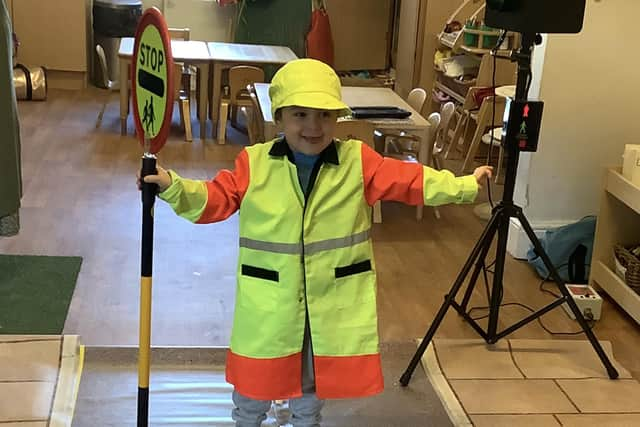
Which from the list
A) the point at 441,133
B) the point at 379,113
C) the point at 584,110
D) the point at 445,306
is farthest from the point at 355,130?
the point at 445,306

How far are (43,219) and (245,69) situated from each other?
1885mm

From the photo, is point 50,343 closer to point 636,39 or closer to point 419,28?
point 636,39

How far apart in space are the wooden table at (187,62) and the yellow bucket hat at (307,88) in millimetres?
3666

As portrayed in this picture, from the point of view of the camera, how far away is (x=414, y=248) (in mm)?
3947

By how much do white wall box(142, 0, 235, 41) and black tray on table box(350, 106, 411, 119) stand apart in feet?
11.3

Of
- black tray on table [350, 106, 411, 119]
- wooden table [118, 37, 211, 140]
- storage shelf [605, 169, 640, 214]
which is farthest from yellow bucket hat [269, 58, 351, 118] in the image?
wooden table [118, 37, 211, 140]

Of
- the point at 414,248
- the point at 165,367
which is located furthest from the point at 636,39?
the point at 165,367

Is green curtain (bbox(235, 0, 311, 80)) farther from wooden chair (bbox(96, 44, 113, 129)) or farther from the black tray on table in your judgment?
the black tray on table

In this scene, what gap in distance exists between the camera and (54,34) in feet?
22.2

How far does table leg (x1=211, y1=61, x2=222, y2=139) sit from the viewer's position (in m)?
5.55

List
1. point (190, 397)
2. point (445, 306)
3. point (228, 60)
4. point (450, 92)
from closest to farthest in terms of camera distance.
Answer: point (190, 397) < point (445, 306) < point (228, 60) < point (450, 92)

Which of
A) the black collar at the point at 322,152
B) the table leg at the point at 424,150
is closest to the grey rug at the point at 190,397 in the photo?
the black collar at the point at 322,152

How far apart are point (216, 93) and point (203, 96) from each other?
0.10 m

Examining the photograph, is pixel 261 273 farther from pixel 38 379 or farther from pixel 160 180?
pixel 38 379
